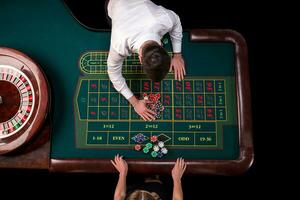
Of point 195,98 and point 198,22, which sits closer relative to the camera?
point 195,98

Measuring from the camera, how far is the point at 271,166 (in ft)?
9.67

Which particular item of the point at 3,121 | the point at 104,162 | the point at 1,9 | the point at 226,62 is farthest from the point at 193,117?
the point at 1,9

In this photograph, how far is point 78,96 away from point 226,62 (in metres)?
1.08

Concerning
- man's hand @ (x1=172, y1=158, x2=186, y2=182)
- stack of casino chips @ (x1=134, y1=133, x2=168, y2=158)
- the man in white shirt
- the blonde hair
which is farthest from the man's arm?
the blonde hair

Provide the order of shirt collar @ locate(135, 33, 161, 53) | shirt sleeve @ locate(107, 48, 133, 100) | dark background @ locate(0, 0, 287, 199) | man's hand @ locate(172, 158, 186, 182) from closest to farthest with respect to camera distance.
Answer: shirt collar @ locate(135, 33, 161, 53)
shirt sleeve @ locate(107, 48, 133, 100)
man's hand @ locate(172, 158, 186, 182)
dark background @ locate(0, 0, 287, 199)

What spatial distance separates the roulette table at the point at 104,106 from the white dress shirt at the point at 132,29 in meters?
0.16

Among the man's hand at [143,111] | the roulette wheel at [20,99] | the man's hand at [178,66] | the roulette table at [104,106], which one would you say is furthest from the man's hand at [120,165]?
the man's hand at [178,66]

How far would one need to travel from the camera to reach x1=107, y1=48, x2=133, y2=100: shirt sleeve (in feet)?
6.68

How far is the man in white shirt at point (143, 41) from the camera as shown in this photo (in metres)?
1.71

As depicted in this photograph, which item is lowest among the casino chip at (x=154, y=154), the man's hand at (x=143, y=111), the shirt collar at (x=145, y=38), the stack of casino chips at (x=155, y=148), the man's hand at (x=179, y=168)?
the man's hand at (x=179, y=168)

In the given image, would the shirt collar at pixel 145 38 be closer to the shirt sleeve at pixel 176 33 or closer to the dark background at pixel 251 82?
the shirt sleeve at pixel 176 33

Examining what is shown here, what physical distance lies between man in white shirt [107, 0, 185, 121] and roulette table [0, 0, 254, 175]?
8 centimetres

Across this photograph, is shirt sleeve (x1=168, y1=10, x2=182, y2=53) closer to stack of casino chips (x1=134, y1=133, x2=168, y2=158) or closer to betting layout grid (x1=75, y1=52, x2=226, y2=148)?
betting layout grid (x1=75, y1=52, x2=226, y2=148)

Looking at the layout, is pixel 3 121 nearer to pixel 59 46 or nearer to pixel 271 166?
pixel 59 46
